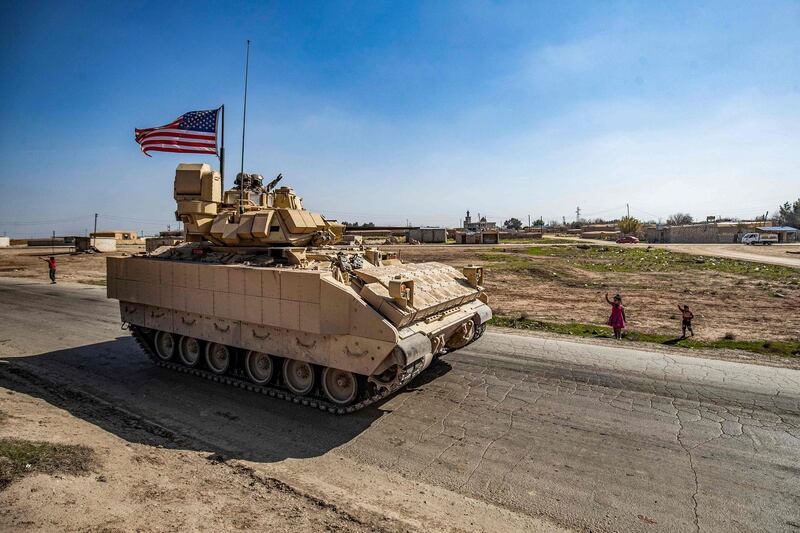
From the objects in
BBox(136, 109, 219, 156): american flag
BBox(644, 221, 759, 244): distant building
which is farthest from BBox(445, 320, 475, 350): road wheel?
BBox(644, 221, 759, 244): distant building

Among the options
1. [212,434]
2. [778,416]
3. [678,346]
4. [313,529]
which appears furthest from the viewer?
[678,346]

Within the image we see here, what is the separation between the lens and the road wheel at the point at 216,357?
8.85 metres

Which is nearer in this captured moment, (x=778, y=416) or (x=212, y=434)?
(x=212, y=434)

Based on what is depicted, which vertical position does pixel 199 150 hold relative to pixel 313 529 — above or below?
above

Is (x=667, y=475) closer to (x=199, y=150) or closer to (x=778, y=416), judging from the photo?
(x=778, y=416)

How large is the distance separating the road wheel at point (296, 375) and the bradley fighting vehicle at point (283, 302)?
0.02 metres

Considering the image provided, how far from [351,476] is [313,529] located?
105 centimetres

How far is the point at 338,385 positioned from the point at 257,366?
183 cm

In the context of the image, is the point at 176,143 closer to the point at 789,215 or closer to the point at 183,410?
the point at 183,410

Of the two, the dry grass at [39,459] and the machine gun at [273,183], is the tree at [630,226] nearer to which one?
the machine gun at [273,183]

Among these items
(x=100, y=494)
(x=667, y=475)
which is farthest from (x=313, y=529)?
(x=667, y=475)

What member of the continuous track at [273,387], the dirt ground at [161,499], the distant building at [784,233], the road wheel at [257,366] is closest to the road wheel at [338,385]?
the continuous track at [273,387]

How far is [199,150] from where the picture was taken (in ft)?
37.0

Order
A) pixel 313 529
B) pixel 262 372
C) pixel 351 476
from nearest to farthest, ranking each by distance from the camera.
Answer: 1. pixel 313 529
2. pixel 351 476
3. pixel 262 372
